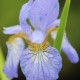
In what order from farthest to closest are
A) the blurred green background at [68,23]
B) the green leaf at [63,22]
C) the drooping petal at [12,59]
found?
1. the blurred green background at [68,23]
2. the drooping petal at [12,59]
3. the green leaf at [63,22]

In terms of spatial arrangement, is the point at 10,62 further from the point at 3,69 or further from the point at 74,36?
the point at 74,36

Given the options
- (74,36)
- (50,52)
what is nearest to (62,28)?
(50,52)

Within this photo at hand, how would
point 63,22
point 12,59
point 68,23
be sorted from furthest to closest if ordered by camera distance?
point 68,23 → point 12,59 → point 63,22

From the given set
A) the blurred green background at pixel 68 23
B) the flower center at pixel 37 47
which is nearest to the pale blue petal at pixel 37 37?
the flower center at pixel 37 47

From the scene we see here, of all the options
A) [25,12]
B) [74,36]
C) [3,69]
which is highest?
[25,12]

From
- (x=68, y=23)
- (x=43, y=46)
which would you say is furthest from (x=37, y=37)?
(x=68, y=23)

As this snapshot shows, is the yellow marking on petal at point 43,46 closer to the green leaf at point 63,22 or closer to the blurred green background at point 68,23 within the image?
the green leaf at point 63,22

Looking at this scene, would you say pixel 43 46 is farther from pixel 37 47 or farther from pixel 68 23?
pixel 68 23
